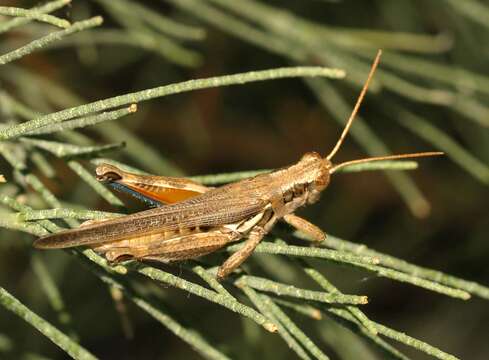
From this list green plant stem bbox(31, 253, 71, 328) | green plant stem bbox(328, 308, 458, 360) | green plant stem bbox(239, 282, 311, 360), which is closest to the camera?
Answer: green plant stem bbox(328, 308, 458, 360)

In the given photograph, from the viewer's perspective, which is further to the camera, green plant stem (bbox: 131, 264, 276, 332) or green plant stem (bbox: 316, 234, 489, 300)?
green plant stem (bbox: 316, 234, 489, 300)

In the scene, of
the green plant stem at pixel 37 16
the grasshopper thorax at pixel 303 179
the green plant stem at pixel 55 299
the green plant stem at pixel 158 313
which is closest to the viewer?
the green plant stem at pixel 37 16

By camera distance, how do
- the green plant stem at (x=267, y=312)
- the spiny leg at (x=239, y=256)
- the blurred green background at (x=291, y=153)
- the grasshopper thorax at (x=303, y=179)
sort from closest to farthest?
the green plant stem at (x=267, y=312) → the spiny leg at (x=239, y=256) → the grasshopper thorax at (x=303, y=179) → the blurred green background at (x=291, y=153)

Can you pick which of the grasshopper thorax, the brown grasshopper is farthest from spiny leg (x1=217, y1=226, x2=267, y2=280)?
the grasshopper thorax

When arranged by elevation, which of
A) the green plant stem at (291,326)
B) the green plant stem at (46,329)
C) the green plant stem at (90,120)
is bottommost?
the green plant stem at (46,329)

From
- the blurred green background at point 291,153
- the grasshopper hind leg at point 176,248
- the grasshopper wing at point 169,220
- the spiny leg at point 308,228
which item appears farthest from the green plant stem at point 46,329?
the blurred green background at point 291,153

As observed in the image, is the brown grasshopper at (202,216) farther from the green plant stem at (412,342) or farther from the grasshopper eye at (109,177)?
the green plant stem at (412,342)

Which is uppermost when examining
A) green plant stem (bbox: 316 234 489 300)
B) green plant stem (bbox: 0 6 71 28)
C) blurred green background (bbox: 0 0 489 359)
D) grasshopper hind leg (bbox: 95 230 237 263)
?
blurred green background (bbox: 0 0 489 359)

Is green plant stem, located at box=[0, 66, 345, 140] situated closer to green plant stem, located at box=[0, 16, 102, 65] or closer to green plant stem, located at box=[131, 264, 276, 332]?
green plant stem, located at box=[0, 16, 102, 65]
